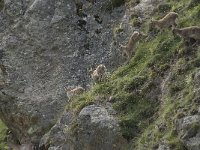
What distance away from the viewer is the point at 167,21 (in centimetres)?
2133

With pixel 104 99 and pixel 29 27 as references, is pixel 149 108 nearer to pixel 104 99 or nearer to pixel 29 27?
pixel 104 99

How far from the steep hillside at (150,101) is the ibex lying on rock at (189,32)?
23 centimetres

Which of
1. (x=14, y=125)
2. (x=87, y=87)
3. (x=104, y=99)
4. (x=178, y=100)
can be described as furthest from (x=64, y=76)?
(x=178, y=100)

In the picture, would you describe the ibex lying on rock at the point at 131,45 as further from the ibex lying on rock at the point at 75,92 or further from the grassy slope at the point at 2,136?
the grassy slope at the point at 2,136

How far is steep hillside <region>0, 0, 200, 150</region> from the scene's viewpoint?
16453 mm

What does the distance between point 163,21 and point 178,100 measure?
194 inches

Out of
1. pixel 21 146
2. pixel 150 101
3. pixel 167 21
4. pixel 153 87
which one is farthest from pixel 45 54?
pixel 150 101

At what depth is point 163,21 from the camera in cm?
2136

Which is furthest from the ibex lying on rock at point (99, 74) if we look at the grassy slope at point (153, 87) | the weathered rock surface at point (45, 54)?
the weathered rock surface at point (45, 54)

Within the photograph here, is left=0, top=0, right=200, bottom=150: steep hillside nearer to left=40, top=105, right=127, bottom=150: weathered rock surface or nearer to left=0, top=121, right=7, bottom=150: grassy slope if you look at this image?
left=40, top=105, right=127, bottom=150: weathered rock surface

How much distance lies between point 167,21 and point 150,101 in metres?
3.90

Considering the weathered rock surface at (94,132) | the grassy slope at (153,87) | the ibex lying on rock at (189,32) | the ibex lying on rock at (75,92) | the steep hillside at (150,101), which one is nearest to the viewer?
the steep hillside at (150,101)

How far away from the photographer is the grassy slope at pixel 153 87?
17.2 metres

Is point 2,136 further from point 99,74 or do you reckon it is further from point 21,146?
point 99,74
